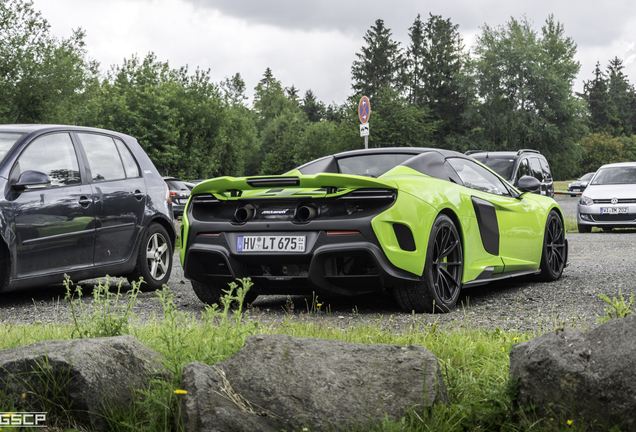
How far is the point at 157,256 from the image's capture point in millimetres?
7465

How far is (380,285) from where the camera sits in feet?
16.2

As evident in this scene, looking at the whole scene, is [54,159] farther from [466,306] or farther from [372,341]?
[372,341]

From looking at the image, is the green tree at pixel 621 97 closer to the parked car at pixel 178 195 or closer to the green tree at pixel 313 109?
the green tree at pixel 313 109

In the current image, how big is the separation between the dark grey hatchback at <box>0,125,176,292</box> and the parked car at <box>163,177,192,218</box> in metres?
14.2

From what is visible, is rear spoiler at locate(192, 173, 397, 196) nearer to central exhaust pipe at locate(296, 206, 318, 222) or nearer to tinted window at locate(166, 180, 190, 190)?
central exhaust pipe at locate(296, 206, 318, 222)

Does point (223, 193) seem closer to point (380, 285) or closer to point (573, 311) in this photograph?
point (380, 285)

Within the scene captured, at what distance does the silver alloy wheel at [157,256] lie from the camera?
7380 millimetres

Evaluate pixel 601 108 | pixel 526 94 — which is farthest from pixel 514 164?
pixel 601 108

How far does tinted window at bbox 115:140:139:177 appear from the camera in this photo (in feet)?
23.9

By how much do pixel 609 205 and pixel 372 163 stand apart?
11334 mm

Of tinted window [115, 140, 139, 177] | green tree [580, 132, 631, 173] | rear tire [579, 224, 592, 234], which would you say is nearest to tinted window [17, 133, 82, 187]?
tinted window [115, 140, 139, 177]

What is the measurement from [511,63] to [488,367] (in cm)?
6186

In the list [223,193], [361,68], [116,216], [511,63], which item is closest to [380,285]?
[223,193]

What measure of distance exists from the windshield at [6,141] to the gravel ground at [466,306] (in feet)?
4.56
